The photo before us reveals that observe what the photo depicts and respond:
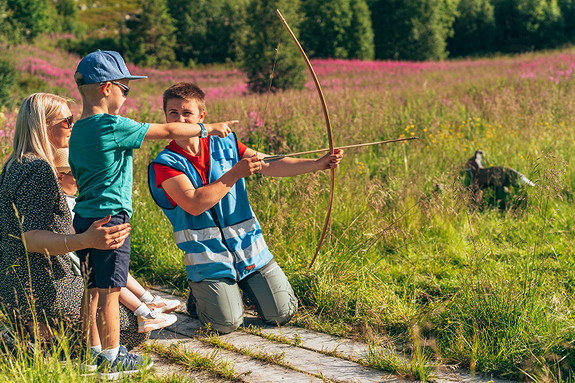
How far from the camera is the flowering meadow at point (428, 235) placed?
2.84m

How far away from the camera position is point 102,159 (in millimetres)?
2604

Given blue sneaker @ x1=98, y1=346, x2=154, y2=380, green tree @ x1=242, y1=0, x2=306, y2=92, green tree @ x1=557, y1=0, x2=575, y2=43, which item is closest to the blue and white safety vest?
blue sneaker @ x1=98, y1=346, x2=154, y2=380

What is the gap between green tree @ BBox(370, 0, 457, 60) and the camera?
123 ft

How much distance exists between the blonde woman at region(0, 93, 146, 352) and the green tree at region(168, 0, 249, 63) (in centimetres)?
3750

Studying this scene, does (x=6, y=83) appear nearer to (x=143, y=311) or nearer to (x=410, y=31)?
(x=143, y=311)

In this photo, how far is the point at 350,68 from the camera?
2284 cm

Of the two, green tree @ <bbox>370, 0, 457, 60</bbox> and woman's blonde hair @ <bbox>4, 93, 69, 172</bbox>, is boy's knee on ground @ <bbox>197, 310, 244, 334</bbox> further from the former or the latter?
green tree @ <bbox>370, 0, 457, 60</bbox>

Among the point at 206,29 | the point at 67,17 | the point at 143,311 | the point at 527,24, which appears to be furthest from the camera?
the point at 67,17

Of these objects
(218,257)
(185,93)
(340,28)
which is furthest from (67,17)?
(218,257)

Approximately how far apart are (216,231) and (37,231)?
3.61ft

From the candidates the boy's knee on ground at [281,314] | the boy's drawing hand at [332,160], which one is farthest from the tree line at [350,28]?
the boy's knee on ground at [281,314]

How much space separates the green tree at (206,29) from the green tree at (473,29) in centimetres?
2005

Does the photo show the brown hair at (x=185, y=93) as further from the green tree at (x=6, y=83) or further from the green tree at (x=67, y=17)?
the green tree at (x=67, y=17)

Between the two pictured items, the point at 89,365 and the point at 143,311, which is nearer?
the point at 89,365
